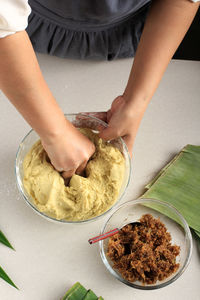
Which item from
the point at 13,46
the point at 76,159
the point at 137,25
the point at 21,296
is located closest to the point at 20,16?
the point at 13,46

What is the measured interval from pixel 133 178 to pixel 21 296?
418 mm

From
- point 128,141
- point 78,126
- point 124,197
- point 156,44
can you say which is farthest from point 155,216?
point 156,44

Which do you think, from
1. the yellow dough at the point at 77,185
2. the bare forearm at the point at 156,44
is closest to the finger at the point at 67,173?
the yellow dough at the point at 77,185

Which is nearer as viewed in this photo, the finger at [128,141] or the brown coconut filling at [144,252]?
the brown coconut filling at [144,252]

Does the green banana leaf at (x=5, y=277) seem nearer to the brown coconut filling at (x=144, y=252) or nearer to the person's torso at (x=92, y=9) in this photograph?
the brown coconut filling at (x=144, y=252)

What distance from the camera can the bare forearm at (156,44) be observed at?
927 millimetres

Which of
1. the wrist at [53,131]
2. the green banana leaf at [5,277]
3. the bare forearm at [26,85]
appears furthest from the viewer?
the green banana leaf at [5,277]

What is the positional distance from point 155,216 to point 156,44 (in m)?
0.45

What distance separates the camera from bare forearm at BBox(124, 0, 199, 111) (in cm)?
93

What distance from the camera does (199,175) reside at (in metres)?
1.04

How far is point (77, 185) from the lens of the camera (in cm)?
90

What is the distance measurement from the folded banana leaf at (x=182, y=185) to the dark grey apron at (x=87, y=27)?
380mm

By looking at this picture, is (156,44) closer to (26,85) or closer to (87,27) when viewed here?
(87,27)

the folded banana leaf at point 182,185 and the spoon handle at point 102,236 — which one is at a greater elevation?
the folded banana leaf at point 182,185
